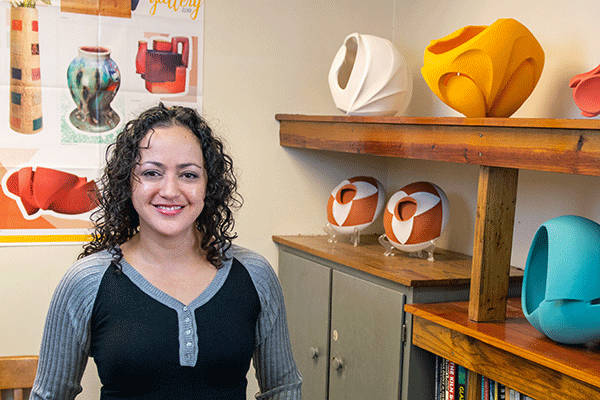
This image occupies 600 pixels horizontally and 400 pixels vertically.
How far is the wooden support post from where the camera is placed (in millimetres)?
1756

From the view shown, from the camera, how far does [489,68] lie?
1.78 metres

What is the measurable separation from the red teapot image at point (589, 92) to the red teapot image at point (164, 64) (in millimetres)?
1541

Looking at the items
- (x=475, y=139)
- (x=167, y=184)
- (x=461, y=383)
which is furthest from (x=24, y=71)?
(x=461, y=383)

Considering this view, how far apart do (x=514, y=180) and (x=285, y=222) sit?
1.27m

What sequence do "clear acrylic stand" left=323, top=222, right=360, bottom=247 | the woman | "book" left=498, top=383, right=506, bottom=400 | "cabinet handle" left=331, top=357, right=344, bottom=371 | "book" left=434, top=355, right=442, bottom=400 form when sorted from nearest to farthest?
1. the woman
2. "book" left=498, top=383, right=506, bottom=400
3. "book" left=434, top=355, right=442, bottom=400
4. "cabinet handle" left=331, top=357, right=344, bottom=371
5. "clear acrylic stand" left=323, top=222, right=360, bottom=247

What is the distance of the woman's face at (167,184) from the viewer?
1.30 m

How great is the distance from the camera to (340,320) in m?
2.37

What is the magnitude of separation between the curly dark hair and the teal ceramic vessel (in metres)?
0.77

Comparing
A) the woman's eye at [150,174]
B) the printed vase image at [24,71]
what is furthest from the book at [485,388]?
the printed vase image at [24,71]

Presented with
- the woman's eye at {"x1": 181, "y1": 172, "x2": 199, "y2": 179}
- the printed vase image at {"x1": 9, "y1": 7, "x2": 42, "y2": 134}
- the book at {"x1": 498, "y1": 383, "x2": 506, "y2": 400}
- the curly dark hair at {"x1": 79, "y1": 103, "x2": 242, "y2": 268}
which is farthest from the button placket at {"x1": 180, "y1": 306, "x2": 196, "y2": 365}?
the printed vase image at {"x1": 9, "y1": 7, "x2": 42, "y2": 134}

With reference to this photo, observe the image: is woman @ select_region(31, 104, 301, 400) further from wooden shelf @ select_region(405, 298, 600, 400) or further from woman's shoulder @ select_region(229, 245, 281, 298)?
wooden shelf @ select_region(405, 298, 600, 400)

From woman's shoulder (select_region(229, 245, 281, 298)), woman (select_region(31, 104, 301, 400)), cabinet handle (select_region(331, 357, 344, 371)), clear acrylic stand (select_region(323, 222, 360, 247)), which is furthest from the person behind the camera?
clear acrylic stand (select_region(323, 222, 360, 247))

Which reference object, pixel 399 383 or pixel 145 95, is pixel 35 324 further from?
pixel 399 383

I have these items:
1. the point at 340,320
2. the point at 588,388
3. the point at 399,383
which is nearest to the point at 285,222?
the point at 340,320
